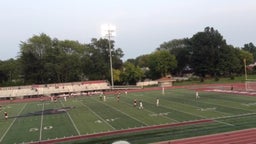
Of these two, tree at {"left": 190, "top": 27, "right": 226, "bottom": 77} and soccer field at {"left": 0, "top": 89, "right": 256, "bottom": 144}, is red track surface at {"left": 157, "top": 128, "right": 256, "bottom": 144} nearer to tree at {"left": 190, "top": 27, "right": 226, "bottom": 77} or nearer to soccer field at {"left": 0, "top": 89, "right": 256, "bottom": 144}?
soccer field at {"left": 0, "top": 89, "right": 256, "bottom": 144}

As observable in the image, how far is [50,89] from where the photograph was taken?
219 ft

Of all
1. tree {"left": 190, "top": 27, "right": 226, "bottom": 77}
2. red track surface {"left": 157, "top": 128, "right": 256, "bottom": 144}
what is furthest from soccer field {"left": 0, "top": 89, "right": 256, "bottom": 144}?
tree {"left": 190, "top": 27, "right": 226, "bottom": 77}

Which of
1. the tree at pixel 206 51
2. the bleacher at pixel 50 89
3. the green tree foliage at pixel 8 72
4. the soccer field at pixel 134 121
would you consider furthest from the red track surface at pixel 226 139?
the green tree foliage at pixel 8 72

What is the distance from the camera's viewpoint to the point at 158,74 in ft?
297

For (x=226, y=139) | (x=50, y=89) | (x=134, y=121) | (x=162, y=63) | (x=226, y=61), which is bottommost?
(x=226, y=139)

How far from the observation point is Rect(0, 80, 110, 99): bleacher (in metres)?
64.5

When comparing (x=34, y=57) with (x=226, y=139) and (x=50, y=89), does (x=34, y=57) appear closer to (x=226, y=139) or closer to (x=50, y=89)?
(x=50, y=89)

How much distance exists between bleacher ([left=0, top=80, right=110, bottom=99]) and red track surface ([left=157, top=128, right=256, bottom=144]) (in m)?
48.3

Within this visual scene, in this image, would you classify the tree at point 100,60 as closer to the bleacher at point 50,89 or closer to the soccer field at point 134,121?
the bleacher at point 50,89

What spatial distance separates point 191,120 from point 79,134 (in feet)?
27.1

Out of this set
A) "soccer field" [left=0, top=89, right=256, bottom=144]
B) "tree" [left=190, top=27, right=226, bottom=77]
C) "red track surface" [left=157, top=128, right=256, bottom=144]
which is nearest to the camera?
"red track surface" [left=157, top=128, right=256, bottom=144]

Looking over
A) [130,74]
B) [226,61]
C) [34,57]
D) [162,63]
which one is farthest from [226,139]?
[162,63]

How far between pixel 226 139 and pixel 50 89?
5144 centimetres

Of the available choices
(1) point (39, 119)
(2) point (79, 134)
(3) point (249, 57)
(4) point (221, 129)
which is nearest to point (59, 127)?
(2) point (79, 134)
